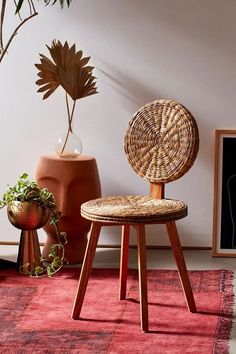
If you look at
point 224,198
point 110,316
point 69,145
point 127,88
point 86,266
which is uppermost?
point 127,88

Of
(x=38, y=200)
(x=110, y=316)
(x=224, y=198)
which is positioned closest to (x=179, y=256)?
(x=110, y=316)

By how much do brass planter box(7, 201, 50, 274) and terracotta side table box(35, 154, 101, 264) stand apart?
0.17 metres

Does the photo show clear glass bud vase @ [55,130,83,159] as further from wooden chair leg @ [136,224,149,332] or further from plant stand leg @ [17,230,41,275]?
wooden chair leg @ [136,224,149,332]

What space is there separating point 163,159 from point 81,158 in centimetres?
75

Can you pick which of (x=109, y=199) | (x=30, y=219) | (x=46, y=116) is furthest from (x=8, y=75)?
(x=109, y=199)

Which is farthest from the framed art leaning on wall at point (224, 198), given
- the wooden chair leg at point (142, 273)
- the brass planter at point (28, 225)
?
the wooden chair leg at point (142, 273)

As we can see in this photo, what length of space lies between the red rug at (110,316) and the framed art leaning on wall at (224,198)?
0.34 m

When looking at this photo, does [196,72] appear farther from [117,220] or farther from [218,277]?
[117,220]

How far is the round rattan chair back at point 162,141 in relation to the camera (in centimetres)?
355

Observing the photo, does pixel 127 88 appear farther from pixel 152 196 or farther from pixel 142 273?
pixel 142 273

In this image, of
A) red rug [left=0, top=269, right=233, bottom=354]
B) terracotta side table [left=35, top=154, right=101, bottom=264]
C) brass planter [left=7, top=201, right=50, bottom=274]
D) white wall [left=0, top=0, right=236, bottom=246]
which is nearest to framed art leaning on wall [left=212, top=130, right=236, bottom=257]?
white wall [left=0, top=0, right=236, bottom=246]

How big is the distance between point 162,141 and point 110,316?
783mm

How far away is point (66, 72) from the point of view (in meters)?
4.16

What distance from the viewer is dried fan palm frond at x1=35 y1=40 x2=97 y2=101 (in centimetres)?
416
